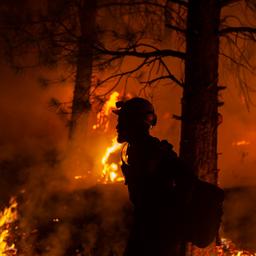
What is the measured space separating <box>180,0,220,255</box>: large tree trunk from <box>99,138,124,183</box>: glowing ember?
11.7 feet

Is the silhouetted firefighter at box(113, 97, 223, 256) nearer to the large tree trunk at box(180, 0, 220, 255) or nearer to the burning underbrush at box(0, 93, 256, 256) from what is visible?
the large tree trunk at box(180, 0, 220, 255)

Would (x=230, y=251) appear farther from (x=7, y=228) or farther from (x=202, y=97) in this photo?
(x=7, y=228)

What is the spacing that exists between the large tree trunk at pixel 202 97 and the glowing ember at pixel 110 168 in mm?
3563

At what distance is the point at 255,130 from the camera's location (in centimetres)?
947

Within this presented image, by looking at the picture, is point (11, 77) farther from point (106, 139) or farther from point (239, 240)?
point (239, 240)

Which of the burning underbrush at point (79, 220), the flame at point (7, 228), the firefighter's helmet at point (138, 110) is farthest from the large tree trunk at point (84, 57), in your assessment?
the firefighter's helmet at point (138, 110)

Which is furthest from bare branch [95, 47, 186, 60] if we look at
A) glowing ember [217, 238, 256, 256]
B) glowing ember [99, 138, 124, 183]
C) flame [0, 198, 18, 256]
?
glowing ember [99, 138, 124, 183]

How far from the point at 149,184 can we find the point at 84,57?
3051mm

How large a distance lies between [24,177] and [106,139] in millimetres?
1947

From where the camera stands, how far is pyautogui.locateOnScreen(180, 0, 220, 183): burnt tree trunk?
188 inches

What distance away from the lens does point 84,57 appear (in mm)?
5484

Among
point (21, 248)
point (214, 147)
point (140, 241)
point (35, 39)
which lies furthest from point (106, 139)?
point (140, 241)

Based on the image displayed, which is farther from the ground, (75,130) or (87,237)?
(75,130)

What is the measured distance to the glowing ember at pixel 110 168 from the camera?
8.34 metres
